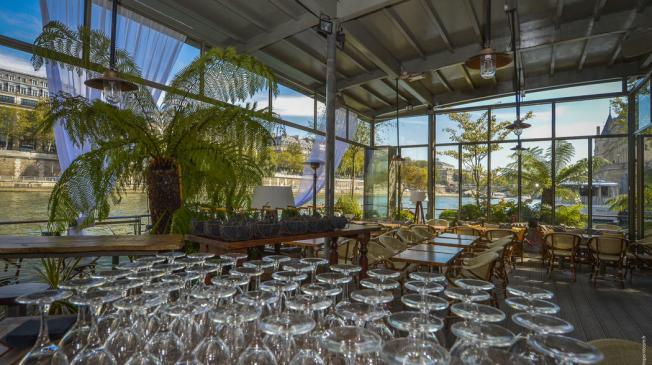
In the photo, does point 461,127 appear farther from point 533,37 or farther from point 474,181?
point 533,37

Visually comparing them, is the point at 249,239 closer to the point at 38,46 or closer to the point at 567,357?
the point at 567,357

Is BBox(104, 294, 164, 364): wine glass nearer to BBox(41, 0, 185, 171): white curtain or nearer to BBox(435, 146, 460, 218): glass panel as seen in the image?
BBox(41, 0, 185, 171): white curtain

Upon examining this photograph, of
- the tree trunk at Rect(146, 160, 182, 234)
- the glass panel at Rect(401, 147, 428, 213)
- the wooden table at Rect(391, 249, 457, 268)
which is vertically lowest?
the wooden table at Rect(391, 249, 457, 268)

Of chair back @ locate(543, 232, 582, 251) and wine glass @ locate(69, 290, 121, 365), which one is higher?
wine glass @ locate(69, 290, 121, 365)

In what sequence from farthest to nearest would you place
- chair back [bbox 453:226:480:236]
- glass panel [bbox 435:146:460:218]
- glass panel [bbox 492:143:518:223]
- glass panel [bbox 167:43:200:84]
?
glass panel [bbox 435:146:460:218], glass panel [bbox 492:143:518:223], chair back [bbox 453:226:480:236], glass panel [bbox 167:43:200:84]

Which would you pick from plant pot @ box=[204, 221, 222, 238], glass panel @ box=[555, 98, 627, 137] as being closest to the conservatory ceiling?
glass panel @ box=[555, 98, 627, 137]

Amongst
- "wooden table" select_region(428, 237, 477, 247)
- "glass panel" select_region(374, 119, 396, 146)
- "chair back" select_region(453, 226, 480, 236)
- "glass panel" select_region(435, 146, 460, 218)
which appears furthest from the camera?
"glass panel" select_region(374, 119, 396, 146)

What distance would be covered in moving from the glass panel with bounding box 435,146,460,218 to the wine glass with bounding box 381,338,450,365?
11.0 meters

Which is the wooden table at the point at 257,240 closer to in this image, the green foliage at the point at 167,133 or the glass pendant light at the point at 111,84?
the green foliage at the point at 167,133

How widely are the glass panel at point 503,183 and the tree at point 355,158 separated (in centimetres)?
408

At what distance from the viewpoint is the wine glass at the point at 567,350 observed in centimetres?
69

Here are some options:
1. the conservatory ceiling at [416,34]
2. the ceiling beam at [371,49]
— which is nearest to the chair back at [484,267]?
the conservatory ceiling at [416,34]

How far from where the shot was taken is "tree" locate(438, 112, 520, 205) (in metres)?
10.3

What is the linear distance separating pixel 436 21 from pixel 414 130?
5.74 meters
